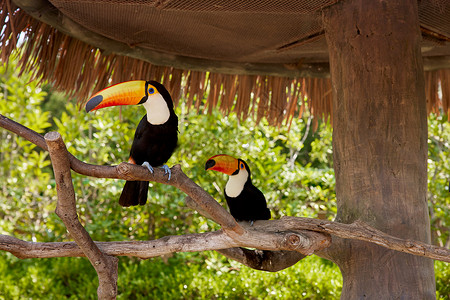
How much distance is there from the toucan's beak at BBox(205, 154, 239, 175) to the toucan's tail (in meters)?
0.30

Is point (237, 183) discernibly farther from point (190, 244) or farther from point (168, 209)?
point (168, 209)

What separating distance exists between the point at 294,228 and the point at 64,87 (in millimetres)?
1729

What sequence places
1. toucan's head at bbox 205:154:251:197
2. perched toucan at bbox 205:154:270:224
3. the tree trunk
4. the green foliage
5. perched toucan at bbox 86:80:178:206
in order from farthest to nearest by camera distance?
the green foliage < perched toucan at bbox 205:154:270:224 < toucan's head at bbox 205:154:251:197 < the tree trunk < perched toucan at bbox 86:80:178:206

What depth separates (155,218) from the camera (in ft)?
16.1

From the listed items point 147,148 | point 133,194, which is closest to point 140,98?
point 147,148

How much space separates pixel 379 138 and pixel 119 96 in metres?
1.14

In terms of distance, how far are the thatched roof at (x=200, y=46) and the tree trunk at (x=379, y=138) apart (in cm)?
22

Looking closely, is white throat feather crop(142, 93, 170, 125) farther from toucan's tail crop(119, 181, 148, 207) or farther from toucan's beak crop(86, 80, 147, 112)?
toucan's tail crop(119, 181, 148, 207)

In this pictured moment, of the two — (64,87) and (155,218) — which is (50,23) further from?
(155,218)

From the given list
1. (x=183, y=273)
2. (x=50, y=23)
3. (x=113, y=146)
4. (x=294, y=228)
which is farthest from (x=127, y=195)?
(x=113, y=146)

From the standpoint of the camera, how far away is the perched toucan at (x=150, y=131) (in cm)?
207

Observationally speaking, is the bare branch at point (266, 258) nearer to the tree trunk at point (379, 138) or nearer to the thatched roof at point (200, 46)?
the tree trunk at point (379, 138)

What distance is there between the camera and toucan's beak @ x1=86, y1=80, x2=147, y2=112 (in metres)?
1.84

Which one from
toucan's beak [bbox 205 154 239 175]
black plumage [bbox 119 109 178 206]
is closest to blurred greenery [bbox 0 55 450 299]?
toucan's beak [bbox 205 154 239 175]
